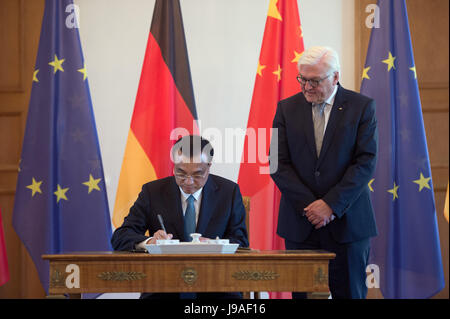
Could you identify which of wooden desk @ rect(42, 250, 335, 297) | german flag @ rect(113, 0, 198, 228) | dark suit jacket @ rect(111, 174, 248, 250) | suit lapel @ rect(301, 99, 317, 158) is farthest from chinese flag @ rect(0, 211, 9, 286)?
suit lapel @ rect(301, 99, 317, 158)

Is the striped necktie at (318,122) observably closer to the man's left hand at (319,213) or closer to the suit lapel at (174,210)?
the man's left hand at (319,213)

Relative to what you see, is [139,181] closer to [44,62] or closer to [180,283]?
[44,62]

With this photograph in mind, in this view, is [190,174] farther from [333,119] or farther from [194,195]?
[333,119]

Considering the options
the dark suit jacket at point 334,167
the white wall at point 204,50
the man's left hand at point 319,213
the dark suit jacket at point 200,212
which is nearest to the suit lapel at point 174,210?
the dark suit jacket at point 200,212

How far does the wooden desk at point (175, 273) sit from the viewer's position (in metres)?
2.22

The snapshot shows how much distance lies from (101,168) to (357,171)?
1976 mm

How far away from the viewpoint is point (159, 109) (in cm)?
420

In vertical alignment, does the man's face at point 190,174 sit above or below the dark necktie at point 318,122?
below

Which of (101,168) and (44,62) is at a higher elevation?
(44,62)

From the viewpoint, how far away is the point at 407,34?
4.11 m

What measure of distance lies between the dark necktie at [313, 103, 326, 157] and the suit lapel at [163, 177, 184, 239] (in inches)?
29.9

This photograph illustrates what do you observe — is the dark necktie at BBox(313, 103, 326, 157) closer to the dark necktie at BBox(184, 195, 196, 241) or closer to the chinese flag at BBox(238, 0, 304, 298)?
the dark necktie at BBox(184, 195, 196, 241)

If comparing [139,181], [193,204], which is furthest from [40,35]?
[193,204]
